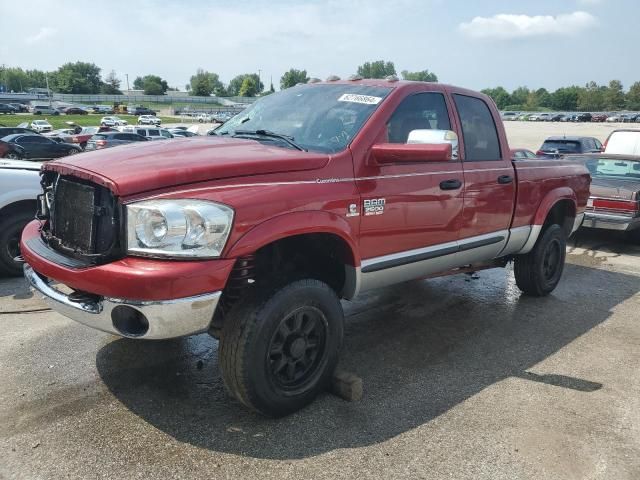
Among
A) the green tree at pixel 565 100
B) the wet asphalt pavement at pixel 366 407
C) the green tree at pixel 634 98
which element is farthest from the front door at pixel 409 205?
the green tree at pixel 565 100

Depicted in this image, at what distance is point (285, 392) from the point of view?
313cm

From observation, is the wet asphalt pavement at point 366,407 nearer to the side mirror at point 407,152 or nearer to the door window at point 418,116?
the side mirror at point 407,152

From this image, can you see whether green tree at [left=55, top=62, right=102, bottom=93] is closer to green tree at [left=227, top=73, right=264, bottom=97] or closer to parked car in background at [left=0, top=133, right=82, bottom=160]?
green tree at [left=227, top=73, right=264, bottom=97]

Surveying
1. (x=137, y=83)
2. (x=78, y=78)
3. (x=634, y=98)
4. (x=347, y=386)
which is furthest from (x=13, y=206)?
(x=137, y=83)

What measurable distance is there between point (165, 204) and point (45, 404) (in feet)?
5.24

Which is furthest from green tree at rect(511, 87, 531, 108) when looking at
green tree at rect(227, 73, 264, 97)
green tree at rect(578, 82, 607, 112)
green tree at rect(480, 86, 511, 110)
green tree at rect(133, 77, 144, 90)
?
green tree at rect(133, 77, 144, 90)

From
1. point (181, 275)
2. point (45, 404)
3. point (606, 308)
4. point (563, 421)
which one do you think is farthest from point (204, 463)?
point (606, 308)

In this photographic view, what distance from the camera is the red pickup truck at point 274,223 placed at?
8.77ft

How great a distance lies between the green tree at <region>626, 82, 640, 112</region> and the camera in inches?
4779

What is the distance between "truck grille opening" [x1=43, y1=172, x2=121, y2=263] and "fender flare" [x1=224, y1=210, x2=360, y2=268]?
24.0 inches

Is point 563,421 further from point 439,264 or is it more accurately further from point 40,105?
point 40,105

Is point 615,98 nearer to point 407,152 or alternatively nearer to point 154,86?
point 154,86

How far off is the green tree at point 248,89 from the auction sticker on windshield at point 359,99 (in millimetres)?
137015

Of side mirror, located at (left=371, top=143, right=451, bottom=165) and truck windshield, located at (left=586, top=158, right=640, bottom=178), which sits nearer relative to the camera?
side mirror, located at (left=371, top=143, right=451, bottom=165)
